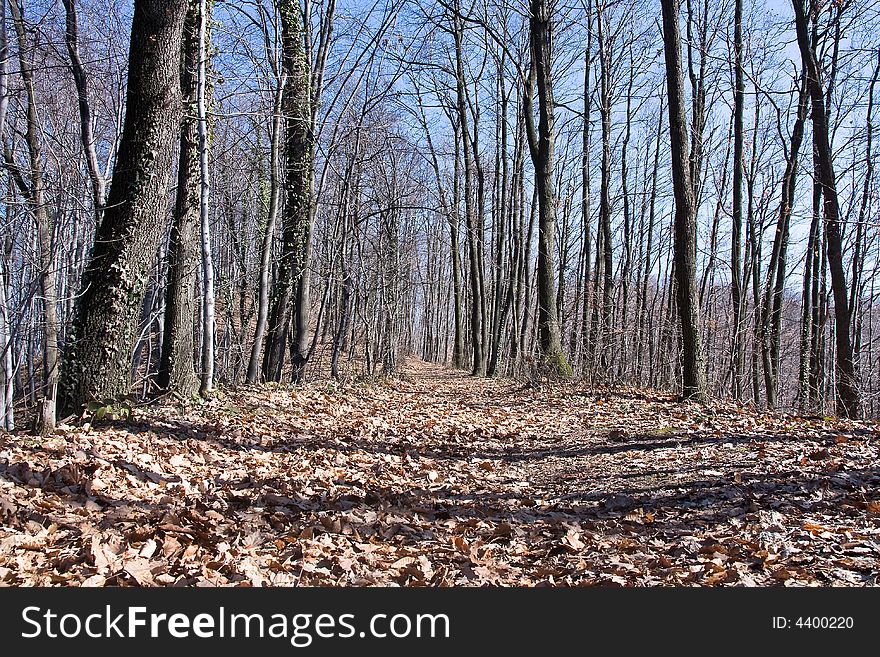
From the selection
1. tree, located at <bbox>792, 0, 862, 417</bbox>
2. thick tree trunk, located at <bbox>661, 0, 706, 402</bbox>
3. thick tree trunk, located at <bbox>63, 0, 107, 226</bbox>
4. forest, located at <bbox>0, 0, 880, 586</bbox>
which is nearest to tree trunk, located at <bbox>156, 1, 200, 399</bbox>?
forest, located at <bbox>0, 0, 880, 586</bbox>

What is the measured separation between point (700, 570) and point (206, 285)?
6.58 meters

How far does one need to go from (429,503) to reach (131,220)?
189 inches

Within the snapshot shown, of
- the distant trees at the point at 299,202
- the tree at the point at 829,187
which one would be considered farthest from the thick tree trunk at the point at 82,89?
the tree at the point at 829,187

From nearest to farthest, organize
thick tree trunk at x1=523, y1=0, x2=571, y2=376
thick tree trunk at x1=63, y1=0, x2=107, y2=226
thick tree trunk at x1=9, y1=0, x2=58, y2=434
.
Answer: thick tree trunk at x1=9, y1=0, x2=58, y2=434 < thick tree trunk at x1=63, y1=0, x2=107, y2=226 < thick tree trunk at x1=523, y1=0, x2=571, y2=376

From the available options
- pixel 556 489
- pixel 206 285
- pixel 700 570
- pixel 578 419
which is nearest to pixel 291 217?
pixel 206 285

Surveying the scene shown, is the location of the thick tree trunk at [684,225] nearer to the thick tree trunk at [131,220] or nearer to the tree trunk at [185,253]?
the tree trunk at [185,253]

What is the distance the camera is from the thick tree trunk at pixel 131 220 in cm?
655

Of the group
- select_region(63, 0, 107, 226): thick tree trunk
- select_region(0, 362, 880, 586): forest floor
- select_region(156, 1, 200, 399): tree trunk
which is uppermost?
select_region(63, 0, 107, 226): thick tree trunk

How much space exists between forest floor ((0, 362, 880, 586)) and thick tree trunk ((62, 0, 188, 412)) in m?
0.68

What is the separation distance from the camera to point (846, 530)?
394 centimetres

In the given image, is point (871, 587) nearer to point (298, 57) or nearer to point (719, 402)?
point (719, 402)

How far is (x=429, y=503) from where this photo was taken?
514 centimetres

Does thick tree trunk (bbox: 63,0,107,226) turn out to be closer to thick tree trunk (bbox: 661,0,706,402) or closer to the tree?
thick tree trunk (bbox: 661,0,706,402)

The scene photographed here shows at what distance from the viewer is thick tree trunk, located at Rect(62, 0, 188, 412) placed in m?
6.55
